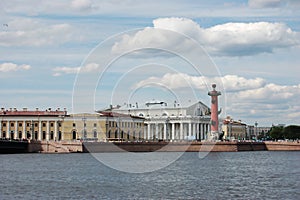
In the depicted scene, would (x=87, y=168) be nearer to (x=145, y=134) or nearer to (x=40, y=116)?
(x=40, y=116)

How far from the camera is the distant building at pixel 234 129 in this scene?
448 ft

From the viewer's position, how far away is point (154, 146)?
89.6 m

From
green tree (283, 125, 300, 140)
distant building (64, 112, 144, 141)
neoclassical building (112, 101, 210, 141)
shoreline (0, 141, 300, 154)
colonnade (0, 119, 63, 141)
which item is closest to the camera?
shoreline (0, 141, 300, 154)

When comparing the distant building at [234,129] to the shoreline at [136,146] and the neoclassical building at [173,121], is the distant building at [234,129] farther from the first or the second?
the shoreline at [136,146]

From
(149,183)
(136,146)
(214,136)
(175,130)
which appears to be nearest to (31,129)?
(136,146)

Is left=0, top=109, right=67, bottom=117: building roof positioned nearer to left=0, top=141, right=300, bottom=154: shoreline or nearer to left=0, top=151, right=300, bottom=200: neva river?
left=0, top=141, right=300, bottom=154: shoreline

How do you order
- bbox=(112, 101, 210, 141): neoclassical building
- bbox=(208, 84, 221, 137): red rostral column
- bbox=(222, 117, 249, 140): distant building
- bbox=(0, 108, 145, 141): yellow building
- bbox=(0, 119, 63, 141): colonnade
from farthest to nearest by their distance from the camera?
bbox=(222, 117, 249, 140): distant building, bbox=(112, 101, 210, 141): neoclassical building, bbox=(0, 119, 63, 141): colonnade, bbox=(0, 108, 145, 141): yellow building, bbox=(208, 84, 221, 137): red rostral column

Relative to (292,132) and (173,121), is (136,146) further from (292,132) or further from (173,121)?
(292,132)

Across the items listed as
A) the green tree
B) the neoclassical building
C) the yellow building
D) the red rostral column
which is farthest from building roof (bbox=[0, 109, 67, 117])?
the green tree

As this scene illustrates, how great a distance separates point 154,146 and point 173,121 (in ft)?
102

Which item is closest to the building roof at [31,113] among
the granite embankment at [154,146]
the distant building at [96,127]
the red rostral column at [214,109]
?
the distant building at [96,127]

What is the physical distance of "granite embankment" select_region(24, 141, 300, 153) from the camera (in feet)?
269

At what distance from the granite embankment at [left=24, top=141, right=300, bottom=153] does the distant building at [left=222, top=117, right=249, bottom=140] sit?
36.7m

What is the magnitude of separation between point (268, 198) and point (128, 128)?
78307 mm
